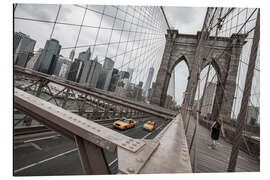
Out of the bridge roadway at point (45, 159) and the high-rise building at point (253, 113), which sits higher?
the high-rise building at point (253, 113)

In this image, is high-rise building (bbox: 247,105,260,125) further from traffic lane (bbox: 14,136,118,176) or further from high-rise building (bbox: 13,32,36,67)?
high-rise building (bbox: 13,32,36,67)

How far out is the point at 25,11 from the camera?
512 cm

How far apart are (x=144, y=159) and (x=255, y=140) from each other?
20.6 ft

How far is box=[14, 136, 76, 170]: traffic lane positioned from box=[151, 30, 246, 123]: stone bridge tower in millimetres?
11512

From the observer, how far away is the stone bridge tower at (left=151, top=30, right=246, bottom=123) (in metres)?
15.1

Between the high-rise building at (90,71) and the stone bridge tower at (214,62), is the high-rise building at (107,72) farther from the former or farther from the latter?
the stone bridge tower at (214,62)

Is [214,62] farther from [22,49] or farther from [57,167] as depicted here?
[22,49]

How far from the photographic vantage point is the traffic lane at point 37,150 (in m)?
7.85

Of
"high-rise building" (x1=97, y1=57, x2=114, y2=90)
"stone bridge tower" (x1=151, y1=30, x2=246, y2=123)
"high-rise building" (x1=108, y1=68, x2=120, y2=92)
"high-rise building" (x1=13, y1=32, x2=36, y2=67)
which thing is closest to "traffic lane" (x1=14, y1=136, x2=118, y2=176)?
"high-rise building" (x1=13, y1=32, x2=36, y2=67)

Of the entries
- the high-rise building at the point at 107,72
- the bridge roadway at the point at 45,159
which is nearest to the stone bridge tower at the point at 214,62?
the high-rise building at the point at 107,72

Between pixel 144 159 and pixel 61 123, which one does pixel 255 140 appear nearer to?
pixel 144 159

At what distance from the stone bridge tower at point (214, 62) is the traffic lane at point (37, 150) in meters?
11.5

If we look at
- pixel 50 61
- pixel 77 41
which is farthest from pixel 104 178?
pixel 50 61

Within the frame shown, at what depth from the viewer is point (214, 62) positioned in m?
17.2
